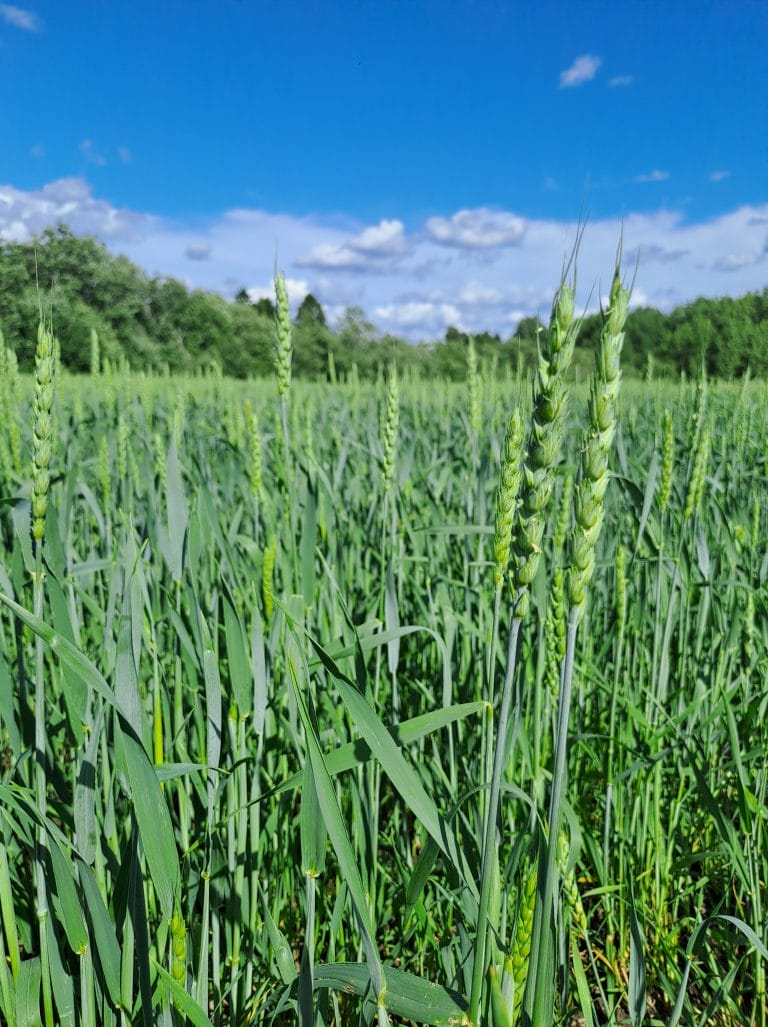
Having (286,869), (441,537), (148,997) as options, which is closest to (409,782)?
(148,997)

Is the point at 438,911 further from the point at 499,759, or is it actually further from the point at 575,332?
the point at 575,332

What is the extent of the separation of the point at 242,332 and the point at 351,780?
25.9m

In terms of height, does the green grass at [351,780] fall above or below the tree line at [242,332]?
below

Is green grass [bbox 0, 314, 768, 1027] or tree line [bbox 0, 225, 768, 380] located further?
tree line [bbox 0, 225, 768, 380]

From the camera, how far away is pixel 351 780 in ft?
3.94

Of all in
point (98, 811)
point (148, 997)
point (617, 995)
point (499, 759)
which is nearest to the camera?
point (499, 759)

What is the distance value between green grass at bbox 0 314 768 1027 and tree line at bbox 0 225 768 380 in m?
0.46

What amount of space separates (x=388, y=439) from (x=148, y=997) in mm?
1092

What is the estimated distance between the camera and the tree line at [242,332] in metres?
2.35

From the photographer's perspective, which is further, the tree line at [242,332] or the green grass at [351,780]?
the tree line at [242,332]

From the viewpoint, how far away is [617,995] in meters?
1.31

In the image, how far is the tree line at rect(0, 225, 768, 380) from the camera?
2348 millimetres

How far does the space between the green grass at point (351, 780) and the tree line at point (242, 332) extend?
0.46 meters

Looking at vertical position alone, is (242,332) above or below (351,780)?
above
